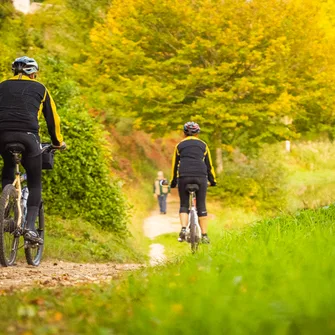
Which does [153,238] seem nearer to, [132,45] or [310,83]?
[132,45]

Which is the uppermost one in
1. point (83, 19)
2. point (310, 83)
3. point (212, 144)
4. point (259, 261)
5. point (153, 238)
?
point (83, 19)

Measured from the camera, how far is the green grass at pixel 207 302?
150 inches

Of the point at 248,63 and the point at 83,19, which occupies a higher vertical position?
the point at 83,19

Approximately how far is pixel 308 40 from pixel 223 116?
4.87 meters

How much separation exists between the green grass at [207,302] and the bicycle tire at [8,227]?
8.47 feet

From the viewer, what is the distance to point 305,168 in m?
44.5

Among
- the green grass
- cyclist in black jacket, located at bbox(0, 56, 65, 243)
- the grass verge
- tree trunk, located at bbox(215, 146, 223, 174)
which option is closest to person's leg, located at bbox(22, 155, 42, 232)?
cyclist in black jacket, located at bbox(0, 56, 65, 243)

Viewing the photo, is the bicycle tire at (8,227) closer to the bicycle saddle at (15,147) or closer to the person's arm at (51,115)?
the bicycle saddle at (15,147)

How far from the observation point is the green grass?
150 inches

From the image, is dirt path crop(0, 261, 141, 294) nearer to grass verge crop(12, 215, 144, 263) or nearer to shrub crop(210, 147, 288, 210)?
grass verge crop(12, 215, 144, 263)

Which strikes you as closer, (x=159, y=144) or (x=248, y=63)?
(x=248, y=63)

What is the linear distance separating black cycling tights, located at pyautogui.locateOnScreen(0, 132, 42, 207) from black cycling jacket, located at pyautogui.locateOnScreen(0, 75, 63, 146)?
0.08 meters

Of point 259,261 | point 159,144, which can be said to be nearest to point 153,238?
point 259,261

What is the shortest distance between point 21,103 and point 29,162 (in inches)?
24.0
